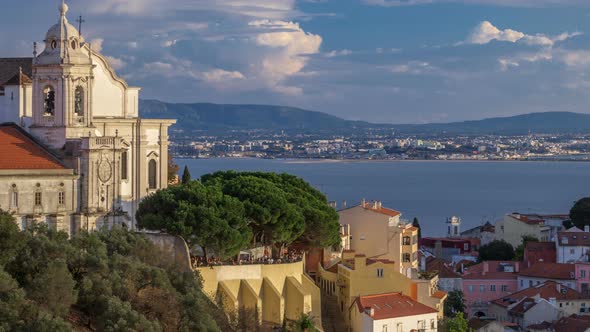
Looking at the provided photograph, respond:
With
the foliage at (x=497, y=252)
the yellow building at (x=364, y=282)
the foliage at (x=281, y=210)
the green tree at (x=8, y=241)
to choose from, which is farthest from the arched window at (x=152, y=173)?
the foliage at (x=497, y=252)

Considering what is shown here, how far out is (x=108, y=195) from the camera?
1548 inches

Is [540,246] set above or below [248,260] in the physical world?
below

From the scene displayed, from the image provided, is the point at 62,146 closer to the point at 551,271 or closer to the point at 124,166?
the point at 124,166

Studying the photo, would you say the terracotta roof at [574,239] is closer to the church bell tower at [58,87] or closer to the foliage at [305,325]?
the foliage at [305,325]

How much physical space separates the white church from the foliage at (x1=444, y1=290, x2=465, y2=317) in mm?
17478

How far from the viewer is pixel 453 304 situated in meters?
55.2

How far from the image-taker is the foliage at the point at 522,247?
2791 inches

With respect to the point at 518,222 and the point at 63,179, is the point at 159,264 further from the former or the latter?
the point at 518,222

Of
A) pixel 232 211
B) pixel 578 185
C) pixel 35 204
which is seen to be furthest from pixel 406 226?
pixel 578 185

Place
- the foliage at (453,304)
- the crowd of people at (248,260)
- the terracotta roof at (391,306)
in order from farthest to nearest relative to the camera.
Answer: the foliage at (453,304), the terracotta roof at (391,306), the crowd of people at (248,260)

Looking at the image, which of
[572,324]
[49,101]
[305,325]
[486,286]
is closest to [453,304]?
[572,324]

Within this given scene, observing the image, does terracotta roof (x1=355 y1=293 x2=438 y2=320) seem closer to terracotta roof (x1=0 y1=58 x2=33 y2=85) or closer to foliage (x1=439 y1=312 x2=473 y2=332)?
foliage (x1=439 y1=312 x2=473 y2=332)

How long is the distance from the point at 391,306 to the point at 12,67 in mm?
15077

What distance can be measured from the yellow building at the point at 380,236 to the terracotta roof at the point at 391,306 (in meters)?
6.05
